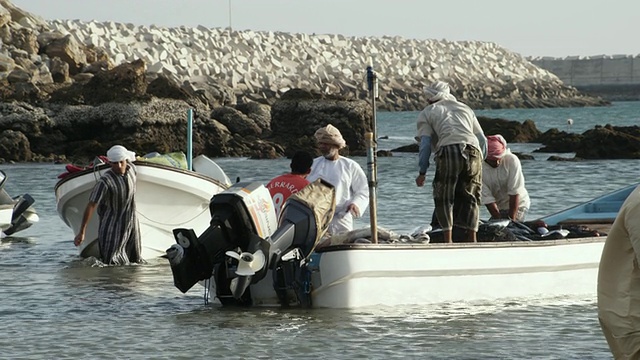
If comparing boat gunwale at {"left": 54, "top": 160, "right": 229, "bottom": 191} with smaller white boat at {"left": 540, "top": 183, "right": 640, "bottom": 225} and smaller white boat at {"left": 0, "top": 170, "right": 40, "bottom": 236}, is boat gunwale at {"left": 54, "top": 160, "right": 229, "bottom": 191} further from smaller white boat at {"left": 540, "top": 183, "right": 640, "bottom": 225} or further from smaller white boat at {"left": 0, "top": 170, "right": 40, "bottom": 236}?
smaller white boat at {"left": 540, "top": 183, "right": 640, "bottom": 225}

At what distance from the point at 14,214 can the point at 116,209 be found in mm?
5259

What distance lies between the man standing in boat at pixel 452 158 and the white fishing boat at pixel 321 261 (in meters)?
0.39

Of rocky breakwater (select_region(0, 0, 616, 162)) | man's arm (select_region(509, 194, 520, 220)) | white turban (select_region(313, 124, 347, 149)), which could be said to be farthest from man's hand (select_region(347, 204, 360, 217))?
rocky breakwater (select_region(0, 0, 616, 162))

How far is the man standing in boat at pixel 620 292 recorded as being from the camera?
15.3 feet

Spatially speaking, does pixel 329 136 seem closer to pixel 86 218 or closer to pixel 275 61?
pixel 86 218

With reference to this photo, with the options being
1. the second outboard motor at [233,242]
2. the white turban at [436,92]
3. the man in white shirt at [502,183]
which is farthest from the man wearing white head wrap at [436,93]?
the second outboard motor at [233,242]

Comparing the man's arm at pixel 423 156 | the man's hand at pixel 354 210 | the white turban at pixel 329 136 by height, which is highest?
the white turban at pixel 329 136

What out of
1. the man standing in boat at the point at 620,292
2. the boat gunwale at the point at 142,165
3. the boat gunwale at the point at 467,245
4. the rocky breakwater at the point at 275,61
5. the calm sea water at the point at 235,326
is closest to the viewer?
the man standing in boat at the point at 620,292

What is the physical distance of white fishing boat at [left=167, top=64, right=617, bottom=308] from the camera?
9625mm

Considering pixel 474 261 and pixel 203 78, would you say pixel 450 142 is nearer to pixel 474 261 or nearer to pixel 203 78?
pixel 474 261

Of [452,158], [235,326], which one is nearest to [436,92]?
[452,158]

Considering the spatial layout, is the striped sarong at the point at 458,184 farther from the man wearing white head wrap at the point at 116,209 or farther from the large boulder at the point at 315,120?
the large boulder at the point at 315,120

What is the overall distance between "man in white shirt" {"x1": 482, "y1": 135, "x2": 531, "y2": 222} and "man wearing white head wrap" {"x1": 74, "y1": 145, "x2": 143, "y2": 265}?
3604mm

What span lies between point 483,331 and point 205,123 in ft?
96.6
